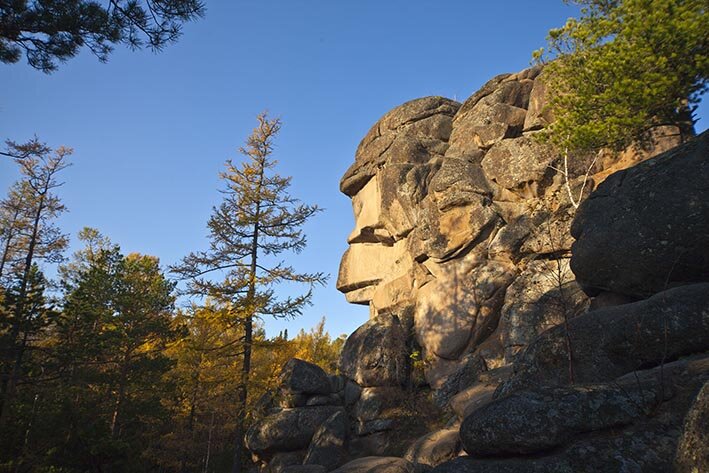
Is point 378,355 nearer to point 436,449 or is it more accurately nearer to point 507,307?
point 507,307

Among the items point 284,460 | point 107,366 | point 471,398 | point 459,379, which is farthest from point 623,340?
point 107,366

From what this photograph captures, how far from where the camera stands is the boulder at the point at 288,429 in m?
17.8

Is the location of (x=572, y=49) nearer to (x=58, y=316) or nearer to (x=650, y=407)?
(x=650, y=407)

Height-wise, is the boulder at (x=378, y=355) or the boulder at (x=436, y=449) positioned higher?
the boulder at (x=378, y=355)

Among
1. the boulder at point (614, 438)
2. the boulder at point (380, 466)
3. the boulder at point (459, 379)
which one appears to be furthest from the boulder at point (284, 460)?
the boulder at point (614, 438)

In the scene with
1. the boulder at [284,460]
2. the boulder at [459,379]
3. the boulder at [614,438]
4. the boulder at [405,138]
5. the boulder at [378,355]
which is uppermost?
the boulder at [405,138]

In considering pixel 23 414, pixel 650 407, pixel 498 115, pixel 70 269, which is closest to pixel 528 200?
pixel 498 115

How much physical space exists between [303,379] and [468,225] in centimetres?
994

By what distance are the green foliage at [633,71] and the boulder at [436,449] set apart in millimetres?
9715

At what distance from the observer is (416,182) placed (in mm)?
23703

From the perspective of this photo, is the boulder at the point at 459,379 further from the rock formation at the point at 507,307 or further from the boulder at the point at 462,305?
the boulder at the point at 462,305

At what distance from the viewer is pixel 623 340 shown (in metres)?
7.29

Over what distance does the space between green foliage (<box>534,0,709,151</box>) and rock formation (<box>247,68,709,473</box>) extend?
1.78m

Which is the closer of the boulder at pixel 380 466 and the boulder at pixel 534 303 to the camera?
the boulder at pixel 380 466
